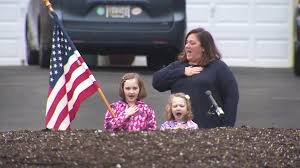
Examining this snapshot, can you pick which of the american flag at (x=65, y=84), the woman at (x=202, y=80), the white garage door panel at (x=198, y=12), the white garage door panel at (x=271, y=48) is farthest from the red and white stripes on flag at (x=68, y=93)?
the white garage door panel at (x=271, y=48)

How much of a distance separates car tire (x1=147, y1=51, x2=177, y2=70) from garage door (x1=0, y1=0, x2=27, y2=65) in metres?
4.13

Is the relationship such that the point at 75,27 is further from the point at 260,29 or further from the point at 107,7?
the point at 260,29

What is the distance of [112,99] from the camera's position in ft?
44.0

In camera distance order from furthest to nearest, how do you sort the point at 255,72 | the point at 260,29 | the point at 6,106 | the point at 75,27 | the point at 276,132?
the point at 260,29 → the point at 255,72 → the point at 75,27 → the point at 6,106 → the point at 276,132

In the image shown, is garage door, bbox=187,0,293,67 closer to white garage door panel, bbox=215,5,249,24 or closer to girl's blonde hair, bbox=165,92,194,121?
white garage door panel, bbox=215,5,249,24

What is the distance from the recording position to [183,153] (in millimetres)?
7301

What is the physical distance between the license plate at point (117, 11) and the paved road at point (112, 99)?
2.54ft

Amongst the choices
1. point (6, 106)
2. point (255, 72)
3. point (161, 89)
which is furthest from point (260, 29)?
point (161, 89)

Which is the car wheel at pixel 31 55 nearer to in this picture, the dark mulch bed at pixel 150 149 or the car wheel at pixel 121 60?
the car wheel at pixel 121 60

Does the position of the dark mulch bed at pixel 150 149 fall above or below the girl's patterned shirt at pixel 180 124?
above

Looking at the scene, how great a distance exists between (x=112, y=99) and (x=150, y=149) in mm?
6041

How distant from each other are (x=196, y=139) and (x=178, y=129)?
455 millimetres

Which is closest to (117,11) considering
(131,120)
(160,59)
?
(160,59)

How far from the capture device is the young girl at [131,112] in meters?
8.71
